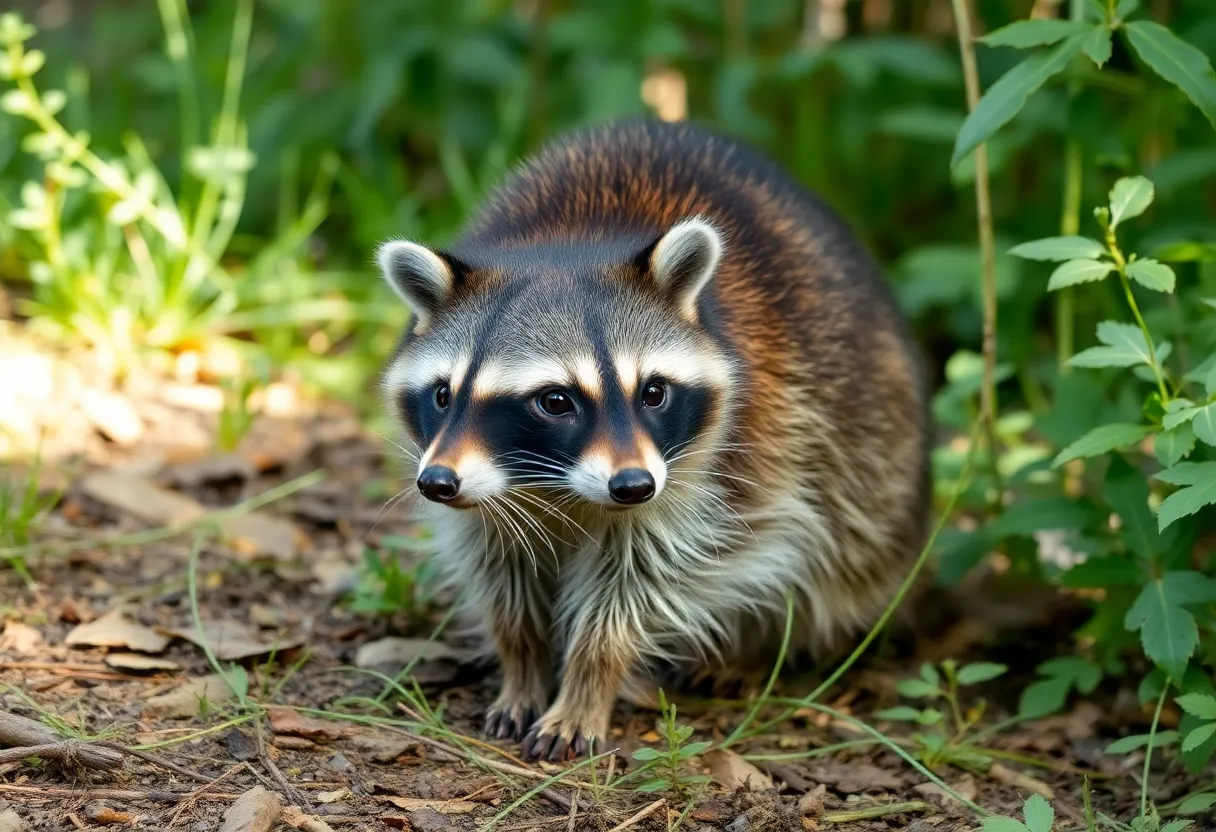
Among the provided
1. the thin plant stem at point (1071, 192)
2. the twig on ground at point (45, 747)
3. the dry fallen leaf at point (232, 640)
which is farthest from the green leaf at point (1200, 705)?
the twig on ground at point (45, 747)

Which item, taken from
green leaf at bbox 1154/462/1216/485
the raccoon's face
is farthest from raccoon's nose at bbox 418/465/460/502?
green leaf at bbox 1154/462/1216/485

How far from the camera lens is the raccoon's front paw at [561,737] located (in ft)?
14.3

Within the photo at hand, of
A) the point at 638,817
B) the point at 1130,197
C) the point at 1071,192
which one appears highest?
the point at 1130,197

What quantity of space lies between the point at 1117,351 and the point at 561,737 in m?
2.02

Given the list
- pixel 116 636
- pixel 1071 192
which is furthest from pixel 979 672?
pixel 116 636

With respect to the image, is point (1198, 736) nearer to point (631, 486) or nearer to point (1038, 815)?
point (1038, 815)

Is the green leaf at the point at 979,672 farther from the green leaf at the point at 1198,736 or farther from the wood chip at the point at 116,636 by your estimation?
the wood chip at the point at 116,636

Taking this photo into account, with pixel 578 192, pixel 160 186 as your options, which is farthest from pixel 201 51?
pixel 578 192

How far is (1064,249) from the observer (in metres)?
4.16

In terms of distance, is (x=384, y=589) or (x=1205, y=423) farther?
(x=384, y=589)

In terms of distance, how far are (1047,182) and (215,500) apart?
4537mm

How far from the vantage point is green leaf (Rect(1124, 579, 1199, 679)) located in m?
3.99

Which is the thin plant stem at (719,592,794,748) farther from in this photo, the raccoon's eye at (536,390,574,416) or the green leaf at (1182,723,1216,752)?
the green leaf at (1182,723,1216,752)

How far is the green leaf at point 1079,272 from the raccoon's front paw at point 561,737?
1.93 meters
